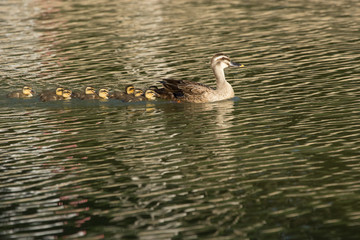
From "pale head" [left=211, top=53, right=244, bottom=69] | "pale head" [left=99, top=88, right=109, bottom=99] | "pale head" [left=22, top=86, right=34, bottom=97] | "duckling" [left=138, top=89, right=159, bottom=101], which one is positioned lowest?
"duckling" [left=138, top=89, right=159, bottom=101]

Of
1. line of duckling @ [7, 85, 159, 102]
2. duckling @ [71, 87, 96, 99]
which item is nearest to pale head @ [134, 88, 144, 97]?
line of duckling @ [7, 85, 159, 102]

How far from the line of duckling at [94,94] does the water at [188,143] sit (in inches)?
10.8

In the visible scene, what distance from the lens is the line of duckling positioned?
1902cm

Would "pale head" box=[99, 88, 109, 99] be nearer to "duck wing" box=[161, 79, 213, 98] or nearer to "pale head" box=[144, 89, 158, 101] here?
"pale head" box=[144, 89, 158, 101]

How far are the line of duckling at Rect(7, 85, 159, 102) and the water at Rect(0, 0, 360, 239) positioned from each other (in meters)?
0.27

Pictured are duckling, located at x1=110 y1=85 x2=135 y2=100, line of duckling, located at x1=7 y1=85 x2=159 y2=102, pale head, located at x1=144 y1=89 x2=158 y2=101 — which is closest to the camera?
pale head, located at x1=144 y1=89 x2=158 y2=101

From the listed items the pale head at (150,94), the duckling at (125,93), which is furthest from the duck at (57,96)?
the pale head at (150,94)

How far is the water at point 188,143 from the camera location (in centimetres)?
1023

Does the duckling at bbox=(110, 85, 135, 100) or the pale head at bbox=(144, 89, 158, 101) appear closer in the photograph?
the pale head at bbox=(144, 89, 158, 101)

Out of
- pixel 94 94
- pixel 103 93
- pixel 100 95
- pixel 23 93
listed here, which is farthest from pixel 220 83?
pixel 23 93

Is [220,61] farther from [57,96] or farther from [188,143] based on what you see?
[188,143]

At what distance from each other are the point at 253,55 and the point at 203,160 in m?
12.3

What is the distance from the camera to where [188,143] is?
1422cm

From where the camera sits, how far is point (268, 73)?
21.5 metres
